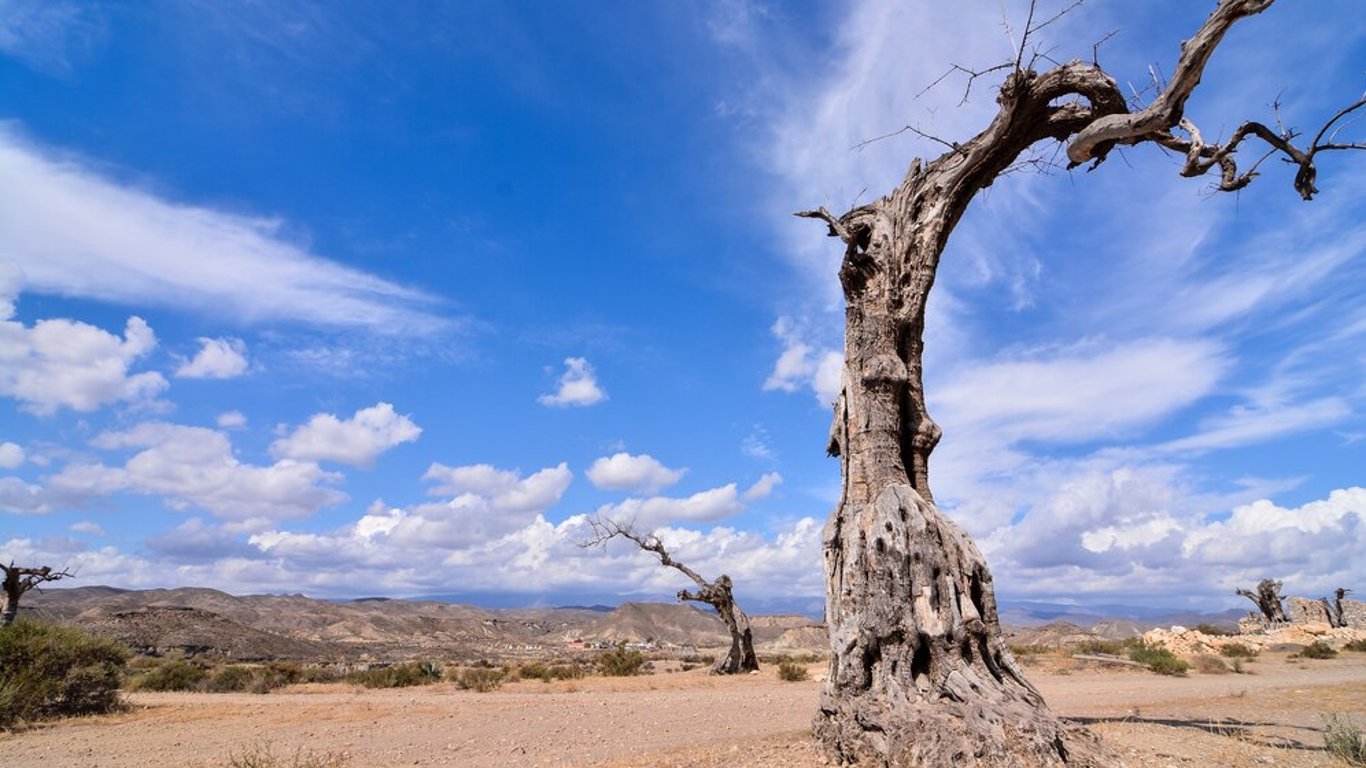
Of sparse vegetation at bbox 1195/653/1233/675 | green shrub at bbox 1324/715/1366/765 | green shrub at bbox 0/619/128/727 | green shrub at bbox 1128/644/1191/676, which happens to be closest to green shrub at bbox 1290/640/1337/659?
sparse vegetation at bbox 1195/653/1233/675

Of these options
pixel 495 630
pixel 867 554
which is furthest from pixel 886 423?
pixel 495 630

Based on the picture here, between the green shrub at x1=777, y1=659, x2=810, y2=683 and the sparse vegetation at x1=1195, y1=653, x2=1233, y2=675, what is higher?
the sparse vegetation at x1=1195, y1=653, x2=1233, y2=675

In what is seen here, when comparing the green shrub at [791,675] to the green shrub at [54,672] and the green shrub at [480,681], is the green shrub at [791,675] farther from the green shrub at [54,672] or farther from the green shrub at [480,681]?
the green shrub at [54,672]

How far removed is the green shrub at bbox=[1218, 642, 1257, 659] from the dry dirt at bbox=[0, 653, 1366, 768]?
371 inches

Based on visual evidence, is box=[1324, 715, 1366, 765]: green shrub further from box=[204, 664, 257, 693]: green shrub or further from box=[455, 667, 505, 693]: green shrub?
box=[204, 664, 257, 693]: green shrub

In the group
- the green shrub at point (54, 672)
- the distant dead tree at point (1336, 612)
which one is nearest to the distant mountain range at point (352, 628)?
the distant dead tree at point (1336, 612)

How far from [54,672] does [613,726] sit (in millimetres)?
11201

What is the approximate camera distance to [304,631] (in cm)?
6919

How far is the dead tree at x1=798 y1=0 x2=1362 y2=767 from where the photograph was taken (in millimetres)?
Result: 6109

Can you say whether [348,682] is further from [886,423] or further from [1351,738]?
[1351,738]

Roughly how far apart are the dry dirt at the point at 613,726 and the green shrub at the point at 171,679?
267 centimetres

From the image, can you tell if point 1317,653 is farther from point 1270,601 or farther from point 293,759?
point 293,759

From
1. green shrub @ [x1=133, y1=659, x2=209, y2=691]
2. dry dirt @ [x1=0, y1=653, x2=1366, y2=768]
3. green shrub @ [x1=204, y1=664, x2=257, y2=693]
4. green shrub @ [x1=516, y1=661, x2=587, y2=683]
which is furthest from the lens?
green shrub @ [x1=516, y1=661, x2=587, y2=683]

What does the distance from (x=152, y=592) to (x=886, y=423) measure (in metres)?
109
